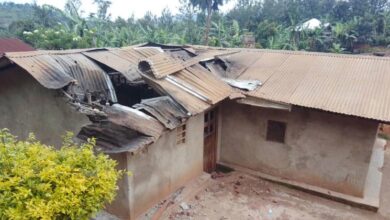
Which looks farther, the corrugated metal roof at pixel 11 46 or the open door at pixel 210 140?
the corrugated metal roof at pixel 11 46

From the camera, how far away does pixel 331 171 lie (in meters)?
8.80

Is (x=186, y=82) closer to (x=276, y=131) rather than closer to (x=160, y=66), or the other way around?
(x=160, y=66)

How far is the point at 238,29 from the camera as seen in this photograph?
3028 cm

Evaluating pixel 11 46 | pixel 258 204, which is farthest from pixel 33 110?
pixel 11 46

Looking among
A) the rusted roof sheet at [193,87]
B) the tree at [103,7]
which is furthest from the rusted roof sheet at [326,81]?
the tree at [103,7]

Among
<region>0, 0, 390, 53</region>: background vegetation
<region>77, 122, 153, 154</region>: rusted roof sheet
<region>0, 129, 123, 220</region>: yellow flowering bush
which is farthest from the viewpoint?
<region>0, 0, 390, 53</region>: background vegetation

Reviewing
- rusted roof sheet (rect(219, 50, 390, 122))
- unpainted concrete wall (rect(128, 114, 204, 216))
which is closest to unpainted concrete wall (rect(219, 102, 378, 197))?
rusted roof sheet (rect(219, 50, 390, 122))

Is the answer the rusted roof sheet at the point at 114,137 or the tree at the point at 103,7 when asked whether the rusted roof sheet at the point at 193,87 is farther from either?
the tree at the point at 103,7

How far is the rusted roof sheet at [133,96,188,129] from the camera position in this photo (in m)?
6.56

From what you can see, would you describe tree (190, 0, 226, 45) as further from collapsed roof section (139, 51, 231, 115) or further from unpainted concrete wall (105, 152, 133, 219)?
unpainted concrete wall (105, 152, 133, 219)

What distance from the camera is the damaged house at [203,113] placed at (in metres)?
6.71

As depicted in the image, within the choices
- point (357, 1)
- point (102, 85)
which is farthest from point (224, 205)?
point (357, 1)

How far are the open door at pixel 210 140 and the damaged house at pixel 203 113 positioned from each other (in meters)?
0.04

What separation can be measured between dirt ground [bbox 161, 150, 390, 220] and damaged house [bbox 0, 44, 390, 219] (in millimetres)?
347
